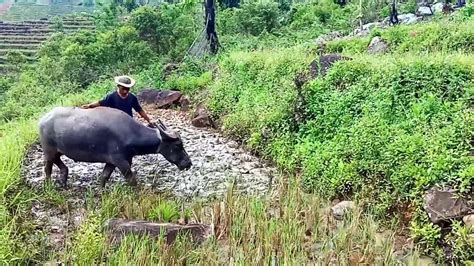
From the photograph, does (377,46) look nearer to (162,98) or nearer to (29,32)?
(162,98)

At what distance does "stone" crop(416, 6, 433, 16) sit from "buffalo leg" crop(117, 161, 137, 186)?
1148 centimetres

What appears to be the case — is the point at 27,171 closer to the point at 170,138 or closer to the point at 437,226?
the point at 170,138

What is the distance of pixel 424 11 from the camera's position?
1522 cm

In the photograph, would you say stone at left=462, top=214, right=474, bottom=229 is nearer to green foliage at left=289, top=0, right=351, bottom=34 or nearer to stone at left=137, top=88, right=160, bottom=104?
stone at left=137, top=88, right=160, bottom=104

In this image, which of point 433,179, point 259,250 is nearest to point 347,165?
point 433,179

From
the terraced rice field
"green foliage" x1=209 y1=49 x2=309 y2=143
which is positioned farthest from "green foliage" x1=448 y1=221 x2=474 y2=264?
the terraced rice field

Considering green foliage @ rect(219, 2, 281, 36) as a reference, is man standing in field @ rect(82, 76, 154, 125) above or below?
above

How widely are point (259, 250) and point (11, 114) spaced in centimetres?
1396

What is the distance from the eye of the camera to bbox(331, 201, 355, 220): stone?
16.2 ft

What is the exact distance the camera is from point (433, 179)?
181 inches

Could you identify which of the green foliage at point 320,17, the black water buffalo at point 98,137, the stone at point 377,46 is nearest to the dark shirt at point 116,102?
the black water buffalo at point 98,137

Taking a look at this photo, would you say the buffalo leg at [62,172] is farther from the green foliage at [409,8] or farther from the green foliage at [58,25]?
the green foliage at [58,25]

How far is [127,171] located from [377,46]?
631 centimetres

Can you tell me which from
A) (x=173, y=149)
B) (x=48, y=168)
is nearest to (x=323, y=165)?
(x=173, y=149)
